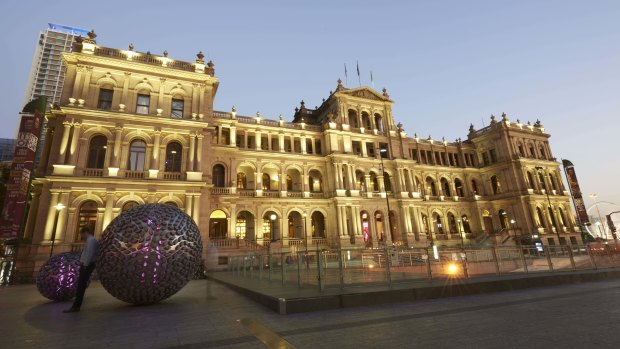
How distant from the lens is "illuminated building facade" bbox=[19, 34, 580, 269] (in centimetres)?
2186

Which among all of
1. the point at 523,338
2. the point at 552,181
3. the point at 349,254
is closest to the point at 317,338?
the point at 523,338

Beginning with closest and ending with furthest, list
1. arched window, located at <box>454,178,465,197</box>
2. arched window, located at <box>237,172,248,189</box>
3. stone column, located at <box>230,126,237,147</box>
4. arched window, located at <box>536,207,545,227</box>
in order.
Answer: stone column, located at <box>230,126,237,147</box> → arched window, located at <box>237,172,248,189</box> → arched window, located at <box>536,207,545,227</box> → arched window, located at <box>454,178,465,197</box>

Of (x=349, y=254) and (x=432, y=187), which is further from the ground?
(x=432, y=187)

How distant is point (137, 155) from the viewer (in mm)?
23656

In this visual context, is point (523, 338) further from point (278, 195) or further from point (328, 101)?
point (328, 101)

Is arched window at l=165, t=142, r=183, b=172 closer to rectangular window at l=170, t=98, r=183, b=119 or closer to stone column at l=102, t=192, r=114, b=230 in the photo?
rectangular window at l=170, t=98, r=183, b=119

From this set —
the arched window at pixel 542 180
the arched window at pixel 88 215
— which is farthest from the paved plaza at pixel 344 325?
the arched window at pixel 542 180

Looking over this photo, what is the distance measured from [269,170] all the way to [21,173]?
21.1 meters

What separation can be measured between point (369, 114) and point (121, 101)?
29.6 m

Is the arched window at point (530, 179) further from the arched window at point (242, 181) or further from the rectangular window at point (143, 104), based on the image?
the rectangular window at point (143, 104)

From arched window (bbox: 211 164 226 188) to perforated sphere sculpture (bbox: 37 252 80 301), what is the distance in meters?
21.6

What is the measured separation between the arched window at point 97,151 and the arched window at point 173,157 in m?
4.45

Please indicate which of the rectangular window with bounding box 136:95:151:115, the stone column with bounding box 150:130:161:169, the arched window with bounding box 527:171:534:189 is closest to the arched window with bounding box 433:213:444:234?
the arched window with bounding box 527:171:534:189

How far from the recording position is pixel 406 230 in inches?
1426
